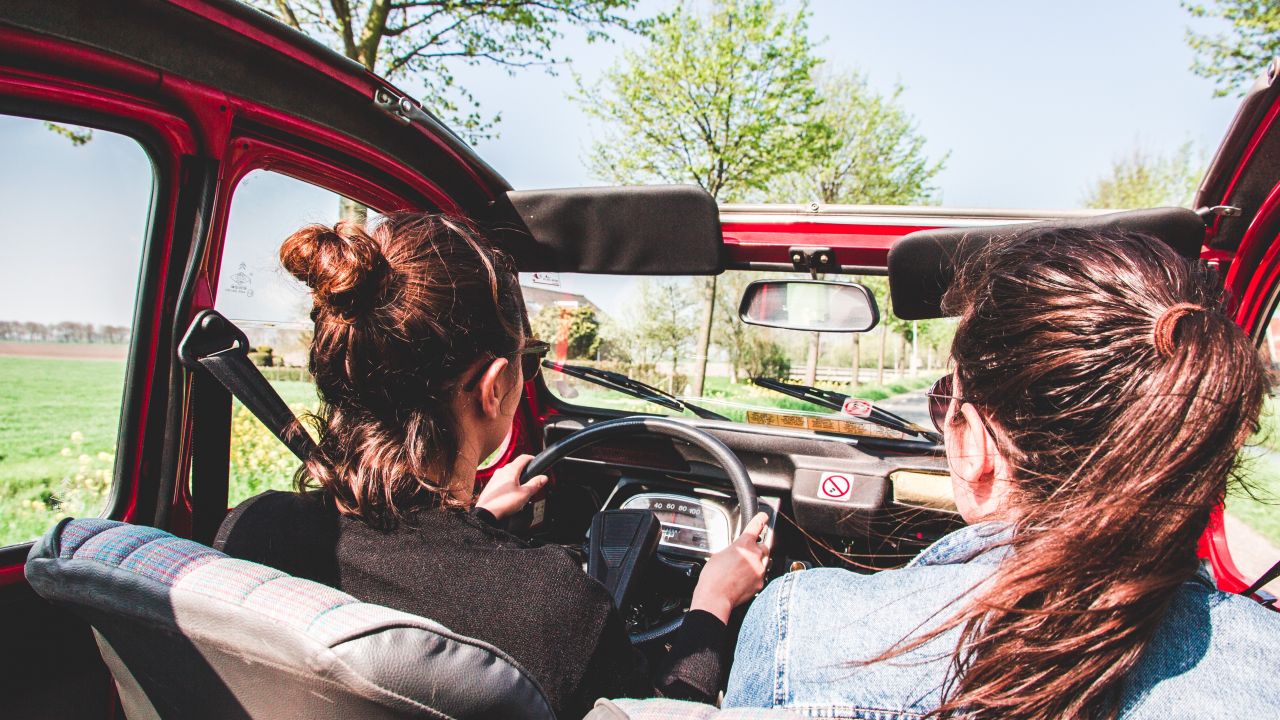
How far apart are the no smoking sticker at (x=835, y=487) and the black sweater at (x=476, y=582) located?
143cm

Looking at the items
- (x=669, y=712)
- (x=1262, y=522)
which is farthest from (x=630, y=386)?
(x=1262, y=522)

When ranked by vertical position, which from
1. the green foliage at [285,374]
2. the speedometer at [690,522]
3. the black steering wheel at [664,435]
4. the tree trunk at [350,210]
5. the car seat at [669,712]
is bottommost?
the speedometer at [690,522]

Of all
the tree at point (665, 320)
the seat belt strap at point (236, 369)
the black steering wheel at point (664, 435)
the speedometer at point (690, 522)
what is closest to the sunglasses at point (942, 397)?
the black steering wheel at point (664, 435)

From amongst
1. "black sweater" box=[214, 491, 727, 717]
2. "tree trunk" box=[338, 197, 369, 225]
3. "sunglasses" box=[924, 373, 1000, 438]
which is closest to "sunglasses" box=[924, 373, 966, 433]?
"sunglasses" box=[924, 373, 1000, 438]

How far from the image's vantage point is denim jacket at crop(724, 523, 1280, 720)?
2.65ft

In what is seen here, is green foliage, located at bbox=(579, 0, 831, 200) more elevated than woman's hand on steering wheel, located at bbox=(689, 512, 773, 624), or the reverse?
green foliage, located at bbox=(579, 0, 831, 200)

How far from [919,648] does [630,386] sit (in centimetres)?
198

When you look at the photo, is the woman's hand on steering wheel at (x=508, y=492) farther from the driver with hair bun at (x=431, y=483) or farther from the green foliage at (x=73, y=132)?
the green foliage at (x=73, y=132)

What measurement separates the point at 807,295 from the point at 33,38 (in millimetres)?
2126

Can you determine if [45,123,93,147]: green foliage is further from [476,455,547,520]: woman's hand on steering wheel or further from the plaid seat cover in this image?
[476,455,547,520]: woman's hand on steering wheel

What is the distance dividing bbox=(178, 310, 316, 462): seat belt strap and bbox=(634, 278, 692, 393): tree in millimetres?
1379

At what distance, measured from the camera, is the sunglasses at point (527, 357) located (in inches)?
58.7

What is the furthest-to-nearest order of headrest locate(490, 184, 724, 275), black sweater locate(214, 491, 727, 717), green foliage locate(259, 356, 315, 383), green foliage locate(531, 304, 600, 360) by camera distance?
green foliage locate(531, 304, 600, 360), headrest locate(490, 184, 724, 275), green foliage locate(259, 356, 315, 383), black sweater locate(214, 491, 727, 717)

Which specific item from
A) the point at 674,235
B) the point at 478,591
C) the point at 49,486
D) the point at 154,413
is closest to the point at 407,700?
the point at 478,591
